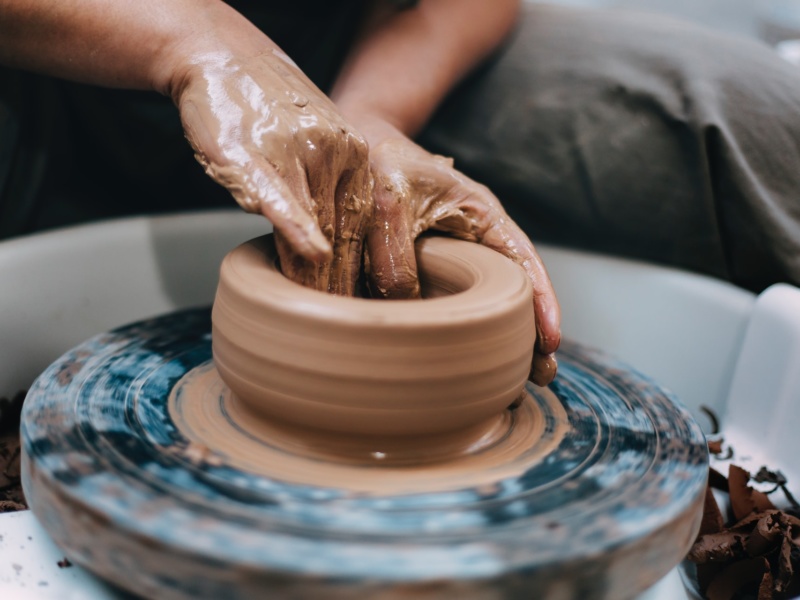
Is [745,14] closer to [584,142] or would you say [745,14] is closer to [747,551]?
[584,142]

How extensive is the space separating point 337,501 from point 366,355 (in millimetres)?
148

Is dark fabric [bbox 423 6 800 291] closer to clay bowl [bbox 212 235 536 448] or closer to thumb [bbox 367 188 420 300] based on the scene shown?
thumb [bbox 367 188 420 300]

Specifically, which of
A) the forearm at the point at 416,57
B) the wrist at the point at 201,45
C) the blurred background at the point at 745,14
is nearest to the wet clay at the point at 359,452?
the wrist at the point at 201,45

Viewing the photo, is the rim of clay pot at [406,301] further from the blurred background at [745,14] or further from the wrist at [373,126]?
the blurred background at [745,14]

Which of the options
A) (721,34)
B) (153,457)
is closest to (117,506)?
(153,457)

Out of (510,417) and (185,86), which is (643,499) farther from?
(185,86)

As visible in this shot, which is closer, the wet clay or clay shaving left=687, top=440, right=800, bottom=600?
the wet clay

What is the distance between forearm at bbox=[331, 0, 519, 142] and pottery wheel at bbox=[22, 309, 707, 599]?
2.18ft

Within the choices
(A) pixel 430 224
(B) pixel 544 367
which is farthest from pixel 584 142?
(B) pixel 544 367

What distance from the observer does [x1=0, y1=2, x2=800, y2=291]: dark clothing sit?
1.45 metres

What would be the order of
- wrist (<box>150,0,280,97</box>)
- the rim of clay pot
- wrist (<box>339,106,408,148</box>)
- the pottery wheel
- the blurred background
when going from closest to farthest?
the pottery wheel
the rim of clay pot
wrist (<box>150,0,280,97</box>)
wrist (<box>339,106,408,148</box>)
the blurred background

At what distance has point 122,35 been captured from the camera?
1.13 meters

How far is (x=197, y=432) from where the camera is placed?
931mm

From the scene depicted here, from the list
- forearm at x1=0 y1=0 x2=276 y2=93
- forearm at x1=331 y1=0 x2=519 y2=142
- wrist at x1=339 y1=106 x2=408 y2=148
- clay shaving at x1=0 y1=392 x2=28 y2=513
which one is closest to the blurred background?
forearm at x1=331 y1=0 x2=519 y2=142
